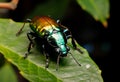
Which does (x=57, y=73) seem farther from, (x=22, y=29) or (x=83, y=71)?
(x=22, y=29)

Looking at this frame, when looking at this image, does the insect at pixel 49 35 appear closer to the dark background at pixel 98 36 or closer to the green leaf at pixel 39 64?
the green leaf at pixel 39 64

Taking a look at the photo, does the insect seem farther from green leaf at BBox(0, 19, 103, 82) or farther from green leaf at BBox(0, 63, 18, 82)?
green leaf at BBox(0, 63, 18, 82)

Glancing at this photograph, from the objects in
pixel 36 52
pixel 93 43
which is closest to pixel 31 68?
pixel 36 52

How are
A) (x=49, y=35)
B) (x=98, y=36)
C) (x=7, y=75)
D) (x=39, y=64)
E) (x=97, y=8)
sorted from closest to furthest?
(x=39, y=64) < (x=49, y=35) < (x=7, y=75) < (x=97, y=8) < (x=98, y=36)

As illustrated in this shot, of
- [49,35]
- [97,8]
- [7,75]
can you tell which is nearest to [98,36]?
[97,8]

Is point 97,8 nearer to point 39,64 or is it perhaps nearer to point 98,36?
point 39,64
